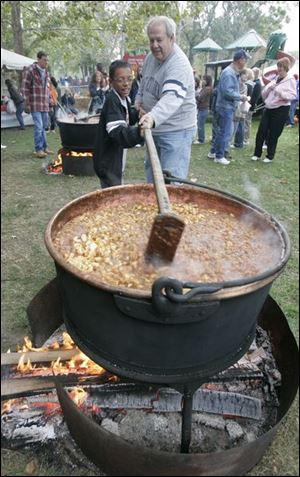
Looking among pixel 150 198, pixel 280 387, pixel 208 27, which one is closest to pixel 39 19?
pixel 150 198

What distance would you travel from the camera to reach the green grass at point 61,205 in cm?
255

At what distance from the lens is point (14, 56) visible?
15.5m

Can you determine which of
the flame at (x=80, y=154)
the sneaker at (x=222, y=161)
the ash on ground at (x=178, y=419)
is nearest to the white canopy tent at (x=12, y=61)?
the flame at (x=80, y=154)

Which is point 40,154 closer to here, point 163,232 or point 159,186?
point 159,186

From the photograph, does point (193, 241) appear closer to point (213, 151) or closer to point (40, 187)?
point (40, 187)

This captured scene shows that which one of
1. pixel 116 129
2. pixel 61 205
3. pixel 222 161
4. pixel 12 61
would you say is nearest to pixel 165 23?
pixel 116 129

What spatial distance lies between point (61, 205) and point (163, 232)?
Result: 4.75m

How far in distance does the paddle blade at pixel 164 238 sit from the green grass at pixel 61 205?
1541 millimetres

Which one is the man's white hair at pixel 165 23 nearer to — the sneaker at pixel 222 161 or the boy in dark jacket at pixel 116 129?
the boy in dark jacket at pixel 116 129

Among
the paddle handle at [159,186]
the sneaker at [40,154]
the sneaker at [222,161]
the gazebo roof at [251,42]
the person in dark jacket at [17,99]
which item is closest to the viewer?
the paddle handle at [159,186]

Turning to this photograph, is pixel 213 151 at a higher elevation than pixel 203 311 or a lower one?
lower

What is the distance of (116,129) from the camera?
3.46 m

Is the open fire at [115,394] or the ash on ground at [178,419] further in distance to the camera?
the open fire at [115,394]

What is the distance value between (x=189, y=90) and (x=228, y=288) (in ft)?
9.12
